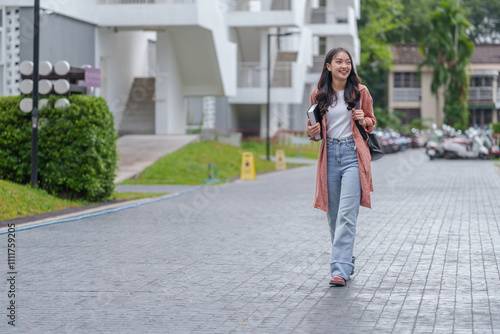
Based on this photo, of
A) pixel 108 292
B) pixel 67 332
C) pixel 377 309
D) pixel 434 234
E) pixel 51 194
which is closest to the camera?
pixel 67 332

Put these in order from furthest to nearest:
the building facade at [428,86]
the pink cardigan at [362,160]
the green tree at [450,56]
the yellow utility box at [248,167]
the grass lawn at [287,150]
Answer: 1. the building facade at [428,86]
2. the green tree at [450,56]
3. the grass lawn at [287,150]
4. the yellow utility box at [248,167]
5. the pink cardigan at [362,160]

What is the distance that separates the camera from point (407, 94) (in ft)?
252

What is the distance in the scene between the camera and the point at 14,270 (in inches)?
356

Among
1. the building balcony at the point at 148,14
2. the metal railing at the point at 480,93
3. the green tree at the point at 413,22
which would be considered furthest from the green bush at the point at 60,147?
the metal railing at the point at 480,93

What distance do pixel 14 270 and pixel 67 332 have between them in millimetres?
2950

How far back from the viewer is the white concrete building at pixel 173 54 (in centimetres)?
2605

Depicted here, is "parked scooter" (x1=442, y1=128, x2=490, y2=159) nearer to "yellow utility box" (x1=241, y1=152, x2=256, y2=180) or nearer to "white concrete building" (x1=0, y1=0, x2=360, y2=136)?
"white concrete building" (x1=0, y1=0, x2=360, y2=136)

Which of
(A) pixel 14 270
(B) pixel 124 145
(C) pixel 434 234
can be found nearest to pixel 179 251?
(A) pixel 14 270

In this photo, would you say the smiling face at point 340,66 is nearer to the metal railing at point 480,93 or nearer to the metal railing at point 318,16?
the metal railing at point 318,16

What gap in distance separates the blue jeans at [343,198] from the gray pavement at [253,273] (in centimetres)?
28

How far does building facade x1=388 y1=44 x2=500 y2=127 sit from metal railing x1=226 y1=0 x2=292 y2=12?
3545 cm

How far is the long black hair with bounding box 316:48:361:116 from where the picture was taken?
8273mm

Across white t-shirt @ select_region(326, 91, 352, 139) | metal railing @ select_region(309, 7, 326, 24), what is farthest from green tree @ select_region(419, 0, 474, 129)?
white t-shirt @ select_region(326, 91, 352, 139)

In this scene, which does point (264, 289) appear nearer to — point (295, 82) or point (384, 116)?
point (295, 82)
